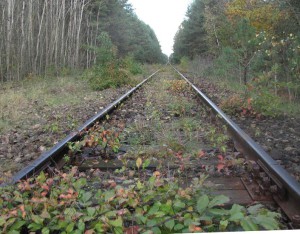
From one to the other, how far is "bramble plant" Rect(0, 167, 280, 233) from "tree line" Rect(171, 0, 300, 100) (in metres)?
5.10

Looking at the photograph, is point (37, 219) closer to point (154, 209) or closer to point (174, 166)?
point (154, 209)

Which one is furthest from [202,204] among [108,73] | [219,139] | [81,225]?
[108,73]

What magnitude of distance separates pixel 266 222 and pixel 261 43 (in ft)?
28.0

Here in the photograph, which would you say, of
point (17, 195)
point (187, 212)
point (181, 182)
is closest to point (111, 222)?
point (187, 212)

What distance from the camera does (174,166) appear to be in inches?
143

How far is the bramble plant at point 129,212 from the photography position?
2182 millimetres

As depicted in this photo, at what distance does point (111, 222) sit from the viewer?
7.13ft

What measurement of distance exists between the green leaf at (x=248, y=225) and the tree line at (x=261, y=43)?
5327mm

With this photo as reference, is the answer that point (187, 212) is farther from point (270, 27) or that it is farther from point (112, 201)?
point (270, 27)

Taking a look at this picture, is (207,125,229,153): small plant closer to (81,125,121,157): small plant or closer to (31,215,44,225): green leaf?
(81,125,121,157): small plant

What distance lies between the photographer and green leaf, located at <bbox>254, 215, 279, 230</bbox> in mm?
2035

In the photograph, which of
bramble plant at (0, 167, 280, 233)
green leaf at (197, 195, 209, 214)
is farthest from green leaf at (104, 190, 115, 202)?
green leaf at (197, 195, 209, 214)

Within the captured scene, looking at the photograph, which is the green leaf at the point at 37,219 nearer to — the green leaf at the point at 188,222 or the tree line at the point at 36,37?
the green leaf at the point at 188,222

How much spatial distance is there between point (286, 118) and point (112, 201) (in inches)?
187
